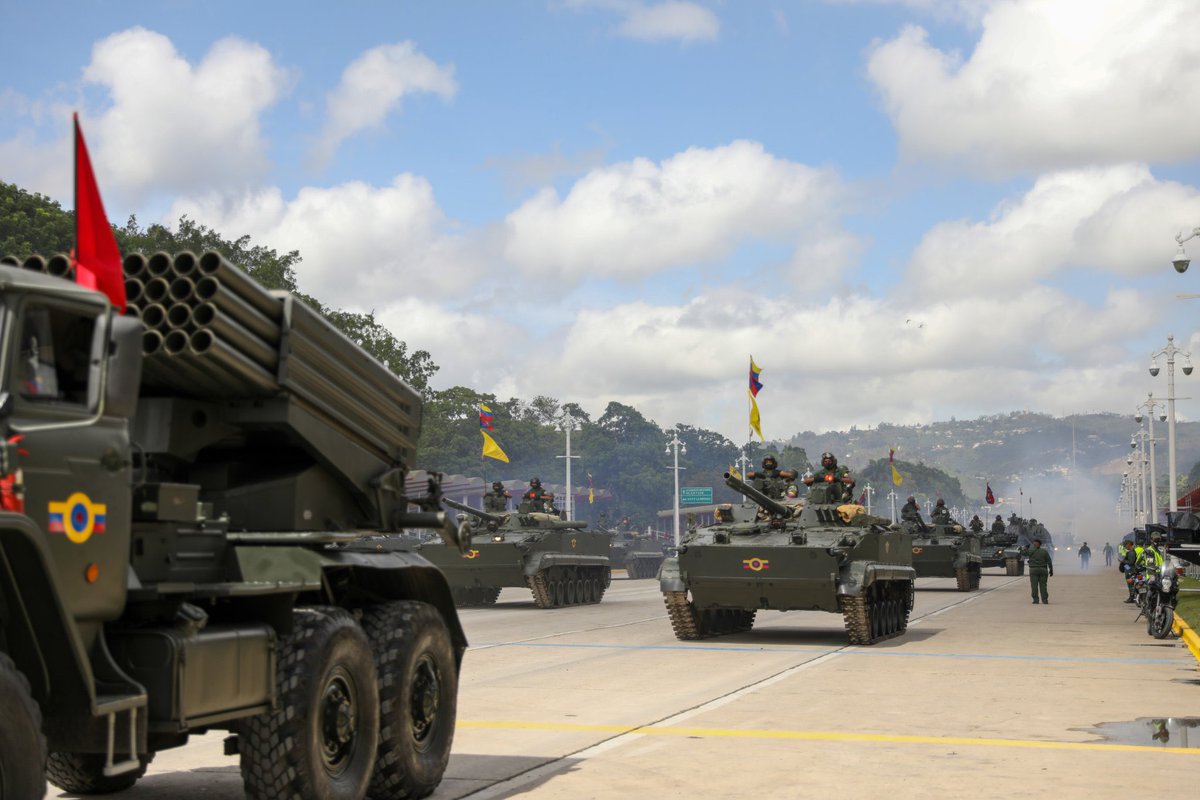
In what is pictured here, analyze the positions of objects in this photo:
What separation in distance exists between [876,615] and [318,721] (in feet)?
50.4

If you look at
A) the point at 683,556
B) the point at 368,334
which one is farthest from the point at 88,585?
the point at 368,334

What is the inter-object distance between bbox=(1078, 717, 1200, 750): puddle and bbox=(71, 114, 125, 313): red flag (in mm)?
8137

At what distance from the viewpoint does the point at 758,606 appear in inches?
838

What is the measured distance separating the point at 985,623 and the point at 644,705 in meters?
14.5

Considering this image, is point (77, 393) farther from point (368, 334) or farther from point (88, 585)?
point (368, 334)

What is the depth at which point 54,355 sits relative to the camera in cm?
634

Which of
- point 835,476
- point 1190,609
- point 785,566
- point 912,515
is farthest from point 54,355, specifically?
point 912,515

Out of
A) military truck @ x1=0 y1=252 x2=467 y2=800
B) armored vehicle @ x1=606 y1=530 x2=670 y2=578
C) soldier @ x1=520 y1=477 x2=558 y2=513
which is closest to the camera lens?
military truck @ x1=0 y1=252 x2=467 y2=800

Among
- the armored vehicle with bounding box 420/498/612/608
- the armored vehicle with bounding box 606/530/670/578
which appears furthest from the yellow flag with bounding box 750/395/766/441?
the armored vehicle with bounding box 606/530/670/578

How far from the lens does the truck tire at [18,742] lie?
17.7 ft

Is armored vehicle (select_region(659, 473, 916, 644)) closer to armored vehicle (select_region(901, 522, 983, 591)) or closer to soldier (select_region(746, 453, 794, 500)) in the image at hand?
soldier (select_region(746, 453, 794, 500))

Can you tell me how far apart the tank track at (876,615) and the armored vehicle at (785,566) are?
2 centimetres

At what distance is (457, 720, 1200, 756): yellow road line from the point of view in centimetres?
1126

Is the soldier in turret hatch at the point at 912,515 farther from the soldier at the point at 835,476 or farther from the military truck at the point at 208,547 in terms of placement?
the military truck at the point at 208,547
